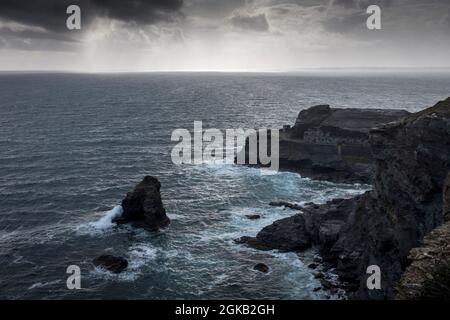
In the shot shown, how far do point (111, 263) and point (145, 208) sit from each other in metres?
13.8

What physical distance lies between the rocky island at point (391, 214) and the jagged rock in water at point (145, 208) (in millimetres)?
14799

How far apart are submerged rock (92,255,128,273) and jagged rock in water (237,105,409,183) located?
54.0m

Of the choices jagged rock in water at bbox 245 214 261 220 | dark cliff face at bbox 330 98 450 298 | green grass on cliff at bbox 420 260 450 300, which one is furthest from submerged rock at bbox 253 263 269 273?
green grass on cliff at bbox 420 260 450 300

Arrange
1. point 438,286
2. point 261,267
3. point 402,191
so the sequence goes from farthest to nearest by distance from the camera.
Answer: point 261,267 → point 402,191 → point 438,286

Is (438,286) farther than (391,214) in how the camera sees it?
No

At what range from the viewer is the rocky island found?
1569 inches

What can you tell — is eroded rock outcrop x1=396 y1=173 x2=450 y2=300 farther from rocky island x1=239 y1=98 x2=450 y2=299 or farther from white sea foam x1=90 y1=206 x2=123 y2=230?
white sea foam x1=90 y1=206 x2=123 y2=230

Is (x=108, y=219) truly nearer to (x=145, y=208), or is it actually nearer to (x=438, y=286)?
(x=145, y=208)

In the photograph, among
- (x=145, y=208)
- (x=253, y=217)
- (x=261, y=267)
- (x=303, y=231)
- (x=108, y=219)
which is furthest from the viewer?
(x=253, y=217)

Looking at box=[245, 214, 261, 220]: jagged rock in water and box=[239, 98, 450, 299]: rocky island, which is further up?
box=[239, 98, 450, 299]: rocky island

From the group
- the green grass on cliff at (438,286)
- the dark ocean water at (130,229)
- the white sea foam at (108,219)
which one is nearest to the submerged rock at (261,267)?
the dark ocean water at (130,229)

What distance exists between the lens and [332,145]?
338 feet

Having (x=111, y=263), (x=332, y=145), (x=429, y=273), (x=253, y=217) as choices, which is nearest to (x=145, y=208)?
(x=111, y=263)

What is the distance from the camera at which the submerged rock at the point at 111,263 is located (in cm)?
5488
